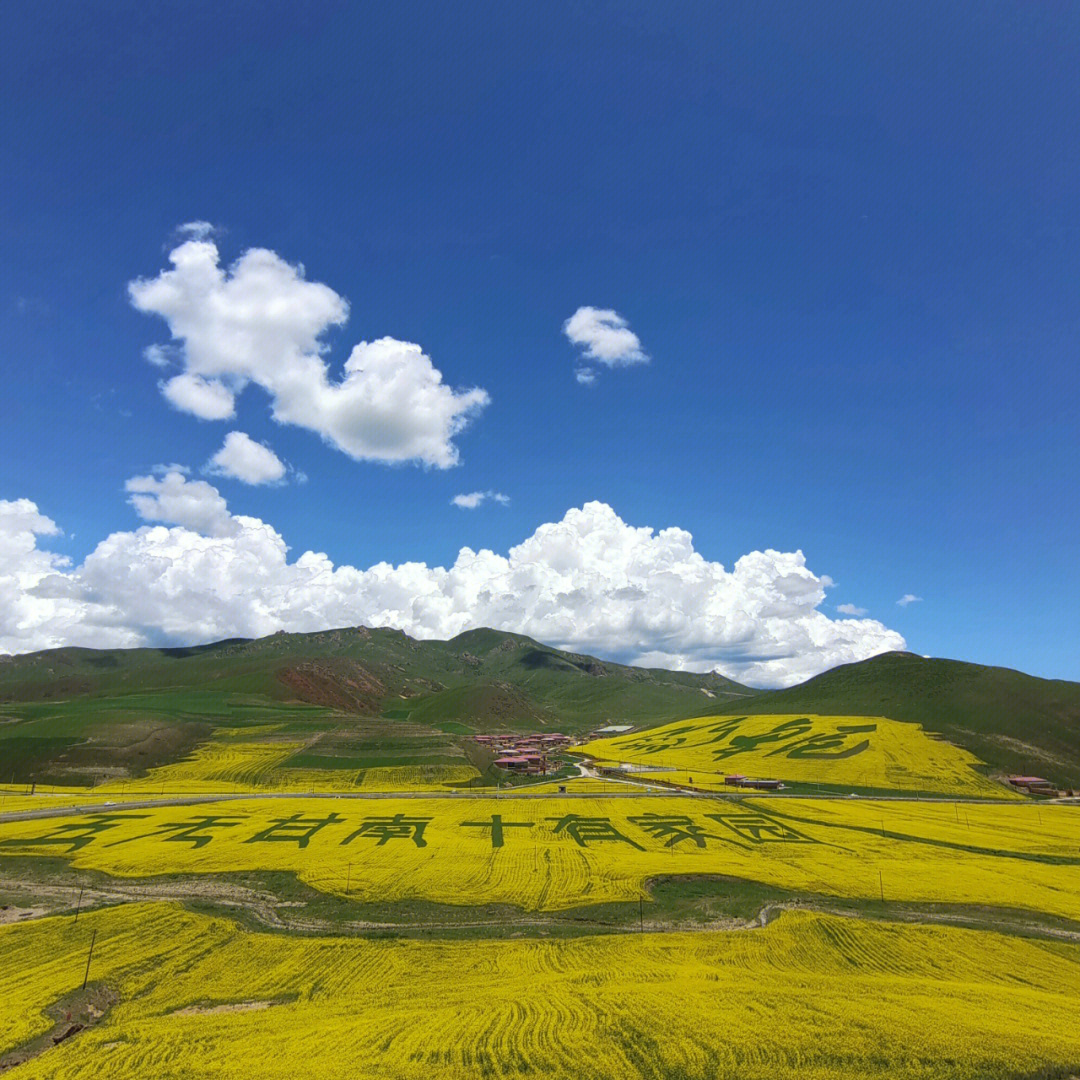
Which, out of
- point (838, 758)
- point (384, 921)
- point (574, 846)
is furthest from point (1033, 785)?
point (384, 921)

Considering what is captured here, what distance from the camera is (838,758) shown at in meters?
154

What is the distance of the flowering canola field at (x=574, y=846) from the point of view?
54.0 meters

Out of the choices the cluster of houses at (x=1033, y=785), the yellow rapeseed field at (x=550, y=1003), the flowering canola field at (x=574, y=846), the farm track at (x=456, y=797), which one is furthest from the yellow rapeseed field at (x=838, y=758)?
the yellow rapeseed field at (x=550, y=1003)

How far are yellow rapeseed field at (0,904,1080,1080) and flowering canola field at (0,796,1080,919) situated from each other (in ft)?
39.4

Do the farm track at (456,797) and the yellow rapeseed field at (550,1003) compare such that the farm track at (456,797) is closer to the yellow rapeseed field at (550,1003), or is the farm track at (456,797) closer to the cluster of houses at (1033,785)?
the cluster of houses at (1033,785)

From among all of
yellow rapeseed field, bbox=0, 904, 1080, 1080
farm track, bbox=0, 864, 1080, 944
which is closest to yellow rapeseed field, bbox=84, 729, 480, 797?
farm track, bbox=0, 864, 1080, 944

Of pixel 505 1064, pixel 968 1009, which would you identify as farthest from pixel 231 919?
pixel 968 1009

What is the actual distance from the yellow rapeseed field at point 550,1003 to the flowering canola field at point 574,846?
12.0m

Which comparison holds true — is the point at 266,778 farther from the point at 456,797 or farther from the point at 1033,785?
the point at 1033,785

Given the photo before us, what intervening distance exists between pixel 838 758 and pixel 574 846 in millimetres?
110126

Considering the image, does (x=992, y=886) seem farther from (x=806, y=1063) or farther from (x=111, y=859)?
(x=111, y=859)

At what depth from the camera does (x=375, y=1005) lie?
30500mm

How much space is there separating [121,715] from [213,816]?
Answer: 10802 cm

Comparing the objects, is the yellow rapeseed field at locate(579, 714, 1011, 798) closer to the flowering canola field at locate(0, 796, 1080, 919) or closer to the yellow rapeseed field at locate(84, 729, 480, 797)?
the flowering canola field at locate(0, 796, 1080, 919)
